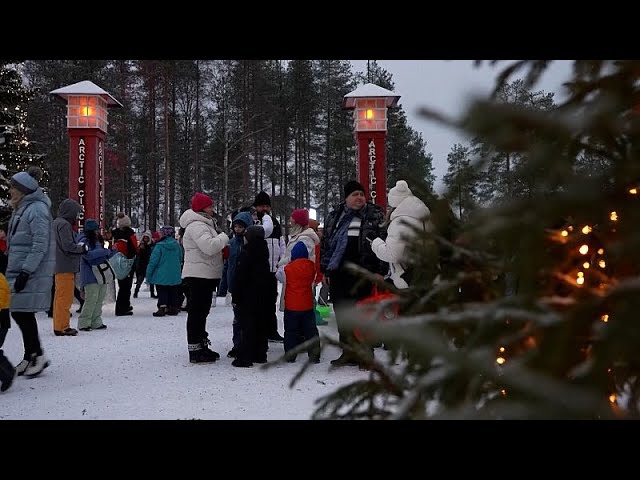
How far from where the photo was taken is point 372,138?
1487 cm

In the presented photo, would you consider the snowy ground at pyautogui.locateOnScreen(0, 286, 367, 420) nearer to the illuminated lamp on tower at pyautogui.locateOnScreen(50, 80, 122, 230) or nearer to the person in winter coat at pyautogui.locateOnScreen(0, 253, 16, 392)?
the person in winter coat at pyautogui.locateOnScreen(0, 253, 16, 392)

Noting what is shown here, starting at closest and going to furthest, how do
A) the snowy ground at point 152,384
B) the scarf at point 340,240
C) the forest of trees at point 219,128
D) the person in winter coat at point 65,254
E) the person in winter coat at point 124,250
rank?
the snowy ground at point 152,384
the scarf at point 340,240
the person in winter coat at point 65,254
the person in winter coat at point 124,250
the forest of trees at point 219,128

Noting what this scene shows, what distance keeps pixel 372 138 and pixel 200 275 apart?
9896mm

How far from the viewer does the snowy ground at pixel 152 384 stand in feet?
13.3

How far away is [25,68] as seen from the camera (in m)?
33.9

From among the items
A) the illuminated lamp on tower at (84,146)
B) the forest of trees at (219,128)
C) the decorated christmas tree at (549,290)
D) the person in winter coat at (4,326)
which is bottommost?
the person in winter coat at (4,326)

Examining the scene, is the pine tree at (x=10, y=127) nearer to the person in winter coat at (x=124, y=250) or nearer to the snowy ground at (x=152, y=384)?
the person in winter coat at (x=124, y=250)

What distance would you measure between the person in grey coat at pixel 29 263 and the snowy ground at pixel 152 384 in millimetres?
286

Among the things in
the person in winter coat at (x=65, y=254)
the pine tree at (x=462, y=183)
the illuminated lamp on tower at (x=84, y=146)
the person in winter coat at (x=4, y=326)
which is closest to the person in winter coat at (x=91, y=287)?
the person in winter coat at (x=65, y=254)

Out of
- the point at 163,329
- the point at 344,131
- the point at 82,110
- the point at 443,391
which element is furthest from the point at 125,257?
the point at 344,131
